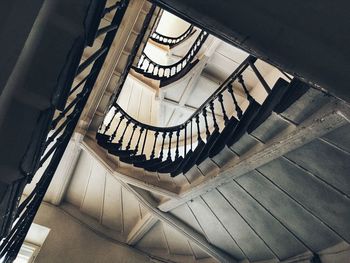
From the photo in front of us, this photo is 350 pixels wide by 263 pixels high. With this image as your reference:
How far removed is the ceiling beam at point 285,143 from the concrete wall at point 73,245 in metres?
2.72

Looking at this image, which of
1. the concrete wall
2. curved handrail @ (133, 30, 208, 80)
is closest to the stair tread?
curved handrail @ (133, 30, 208, 80)

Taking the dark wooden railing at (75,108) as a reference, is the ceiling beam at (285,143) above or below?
above

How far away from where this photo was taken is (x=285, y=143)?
Result: 2230mm

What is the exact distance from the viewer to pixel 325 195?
2314 mm

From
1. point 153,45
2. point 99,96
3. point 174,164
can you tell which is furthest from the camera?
point 153,45

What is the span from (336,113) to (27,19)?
5.83ft

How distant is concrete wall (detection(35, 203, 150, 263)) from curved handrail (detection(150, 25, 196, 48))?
572 cm

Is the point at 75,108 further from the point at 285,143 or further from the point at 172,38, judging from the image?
the point at 172,38

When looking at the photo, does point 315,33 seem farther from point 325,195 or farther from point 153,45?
point 153,45

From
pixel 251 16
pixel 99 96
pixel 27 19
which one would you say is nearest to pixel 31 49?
pixel 27 19

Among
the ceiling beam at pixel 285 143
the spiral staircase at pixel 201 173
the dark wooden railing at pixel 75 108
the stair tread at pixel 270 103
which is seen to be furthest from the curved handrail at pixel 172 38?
the dark wooden railing at pixel 75 108

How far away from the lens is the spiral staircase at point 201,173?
1890 millimetres

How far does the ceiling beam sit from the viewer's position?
71.8 inches

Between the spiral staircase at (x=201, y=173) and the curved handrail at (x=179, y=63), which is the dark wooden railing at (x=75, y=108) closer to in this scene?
the spiral staircase at (x=201, y=173)
